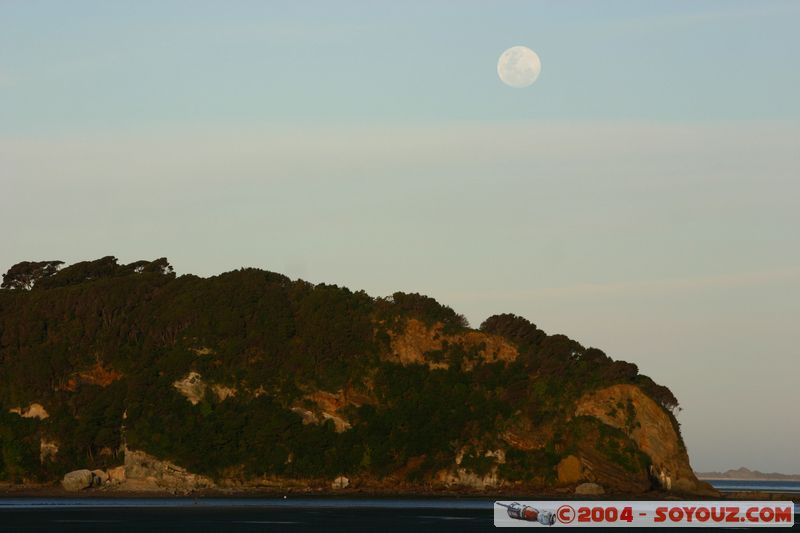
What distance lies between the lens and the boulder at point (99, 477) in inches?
5349

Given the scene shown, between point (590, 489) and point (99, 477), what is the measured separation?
49.3m

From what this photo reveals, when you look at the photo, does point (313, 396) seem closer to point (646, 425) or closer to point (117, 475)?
point (117, 475)

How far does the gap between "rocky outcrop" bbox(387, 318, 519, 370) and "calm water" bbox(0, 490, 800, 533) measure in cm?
2825

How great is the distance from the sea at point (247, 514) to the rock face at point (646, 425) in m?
22.1

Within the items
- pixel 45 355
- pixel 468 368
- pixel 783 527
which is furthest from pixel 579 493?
pixel 45 355

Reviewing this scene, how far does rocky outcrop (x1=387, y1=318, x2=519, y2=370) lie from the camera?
5960 inches

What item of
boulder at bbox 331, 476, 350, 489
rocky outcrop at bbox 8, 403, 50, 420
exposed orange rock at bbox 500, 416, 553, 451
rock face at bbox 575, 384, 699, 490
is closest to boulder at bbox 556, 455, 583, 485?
exposed orange rock at bbox 500, 416, 553, 451

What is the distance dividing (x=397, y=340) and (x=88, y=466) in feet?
119

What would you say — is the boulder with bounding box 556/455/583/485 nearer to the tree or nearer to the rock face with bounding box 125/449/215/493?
the rock face with bounding box 125/449/215/493

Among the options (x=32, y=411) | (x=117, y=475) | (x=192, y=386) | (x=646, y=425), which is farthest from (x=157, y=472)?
(x=646, y=425)

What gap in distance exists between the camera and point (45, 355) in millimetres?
149625

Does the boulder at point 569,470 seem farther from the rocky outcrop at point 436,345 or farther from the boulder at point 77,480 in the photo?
the boulder at point 77,480

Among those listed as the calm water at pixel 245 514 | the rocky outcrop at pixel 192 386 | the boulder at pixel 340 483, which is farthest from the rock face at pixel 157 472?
the calm water at pixel 245 514

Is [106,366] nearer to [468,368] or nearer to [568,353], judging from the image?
[468,368]
